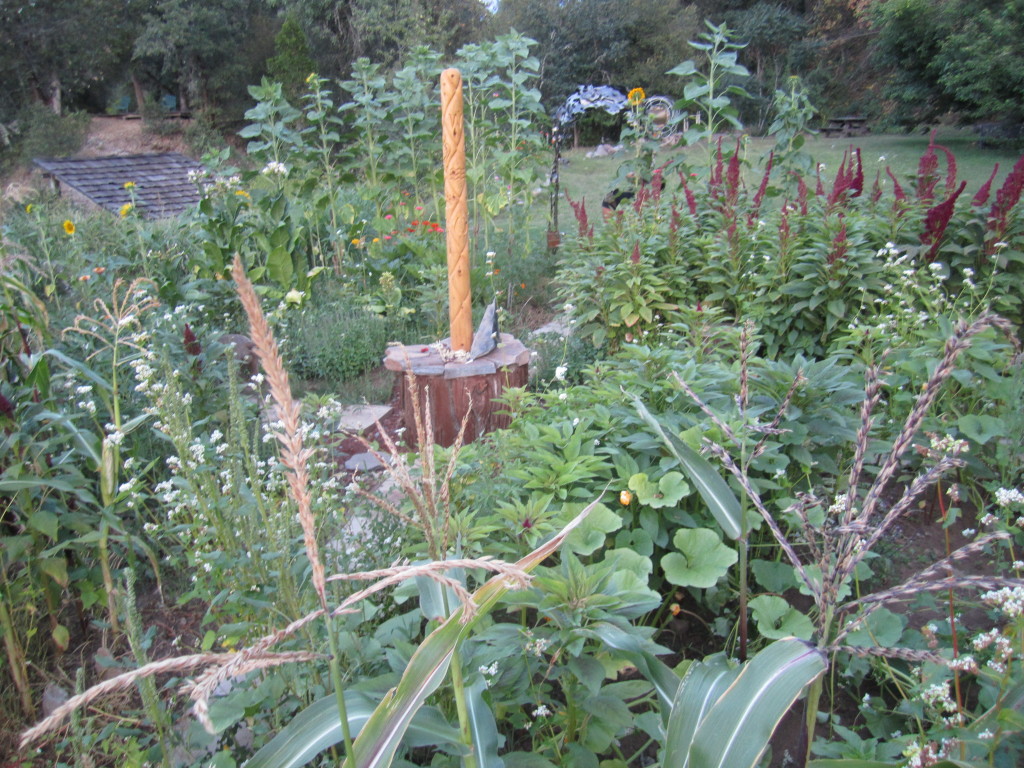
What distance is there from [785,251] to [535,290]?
2670 mm

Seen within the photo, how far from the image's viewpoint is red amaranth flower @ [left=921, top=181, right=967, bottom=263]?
3502 mm

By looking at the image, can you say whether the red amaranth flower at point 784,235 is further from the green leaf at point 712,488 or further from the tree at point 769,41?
the tree at point 769,41

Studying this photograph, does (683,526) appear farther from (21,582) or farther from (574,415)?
(21,582)

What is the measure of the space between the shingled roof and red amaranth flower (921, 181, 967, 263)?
313 inches

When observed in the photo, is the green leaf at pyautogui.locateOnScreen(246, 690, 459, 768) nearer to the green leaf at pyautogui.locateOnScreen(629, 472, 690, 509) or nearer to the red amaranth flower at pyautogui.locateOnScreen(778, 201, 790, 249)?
the green leaf at pyautogui.locateOnScreen(629, 472, 690, 509)

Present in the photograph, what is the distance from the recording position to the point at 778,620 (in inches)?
65.3

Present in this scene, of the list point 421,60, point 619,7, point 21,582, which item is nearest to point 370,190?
point 421,60

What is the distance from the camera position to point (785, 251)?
3.54 metres

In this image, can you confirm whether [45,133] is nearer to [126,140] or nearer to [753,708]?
[126,140]

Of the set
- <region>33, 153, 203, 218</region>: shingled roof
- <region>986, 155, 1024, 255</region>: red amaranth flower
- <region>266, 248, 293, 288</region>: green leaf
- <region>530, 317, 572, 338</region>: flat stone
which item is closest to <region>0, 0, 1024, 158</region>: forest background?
<region>33, 153, 203, 218</region>: shingled roof

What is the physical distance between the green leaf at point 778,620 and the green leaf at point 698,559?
107mm

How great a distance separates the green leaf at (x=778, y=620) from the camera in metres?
1.53

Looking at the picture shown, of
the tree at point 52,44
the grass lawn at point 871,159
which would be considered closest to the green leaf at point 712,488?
the grass lawn at point 871,159

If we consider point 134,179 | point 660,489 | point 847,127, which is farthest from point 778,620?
point 847,127
